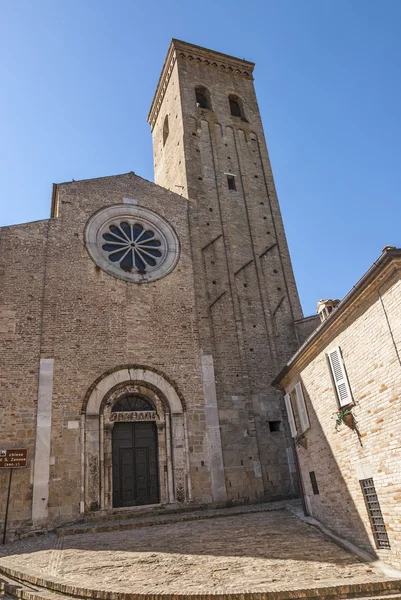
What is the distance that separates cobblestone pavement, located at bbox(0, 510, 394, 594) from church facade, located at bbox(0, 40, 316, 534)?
2603 millimetres

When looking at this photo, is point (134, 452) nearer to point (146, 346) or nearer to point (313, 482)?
point (146, 346)

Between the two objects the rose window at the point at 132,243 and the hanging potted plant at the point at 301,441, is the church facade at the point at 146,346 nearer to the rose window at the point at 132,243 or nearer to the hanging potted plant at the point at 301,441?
the rose window at the point at 132,243

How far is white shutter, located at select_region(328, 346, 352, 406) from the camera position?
27.3 feet

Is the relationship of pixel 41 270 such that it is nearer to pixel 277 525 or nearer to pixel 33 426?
pixel 33 426

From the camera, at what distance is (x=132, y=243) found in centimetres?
1636

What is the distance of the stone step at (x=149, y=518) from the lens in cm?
1054

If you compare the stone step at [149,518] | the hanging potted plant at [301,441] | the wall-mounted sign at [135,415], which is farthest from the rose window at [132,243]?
the hanging potted plant at [301,441]

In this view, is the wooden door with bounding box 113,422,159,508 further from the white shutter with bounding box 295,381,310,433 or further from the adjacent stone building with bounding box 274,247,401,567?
the white shutter with bounding box 295,381,310,433

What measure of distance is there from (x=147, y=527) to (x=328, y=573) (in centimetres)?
519

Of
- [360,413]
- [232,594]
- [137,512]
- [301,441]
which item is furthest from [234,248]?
[232,594]

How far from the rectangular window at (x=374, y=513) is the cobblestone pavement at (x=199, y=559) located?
49cm

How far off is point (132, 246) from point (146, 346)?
3.97m

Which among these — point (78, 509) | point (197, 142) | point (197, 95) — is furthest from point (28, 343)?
point (197, 95)

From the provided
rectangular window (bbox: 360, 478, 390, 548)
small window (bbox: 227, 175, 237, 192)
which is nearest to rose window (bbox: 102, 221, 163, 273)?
small window (bbox: 227, 175, 237, 192)
